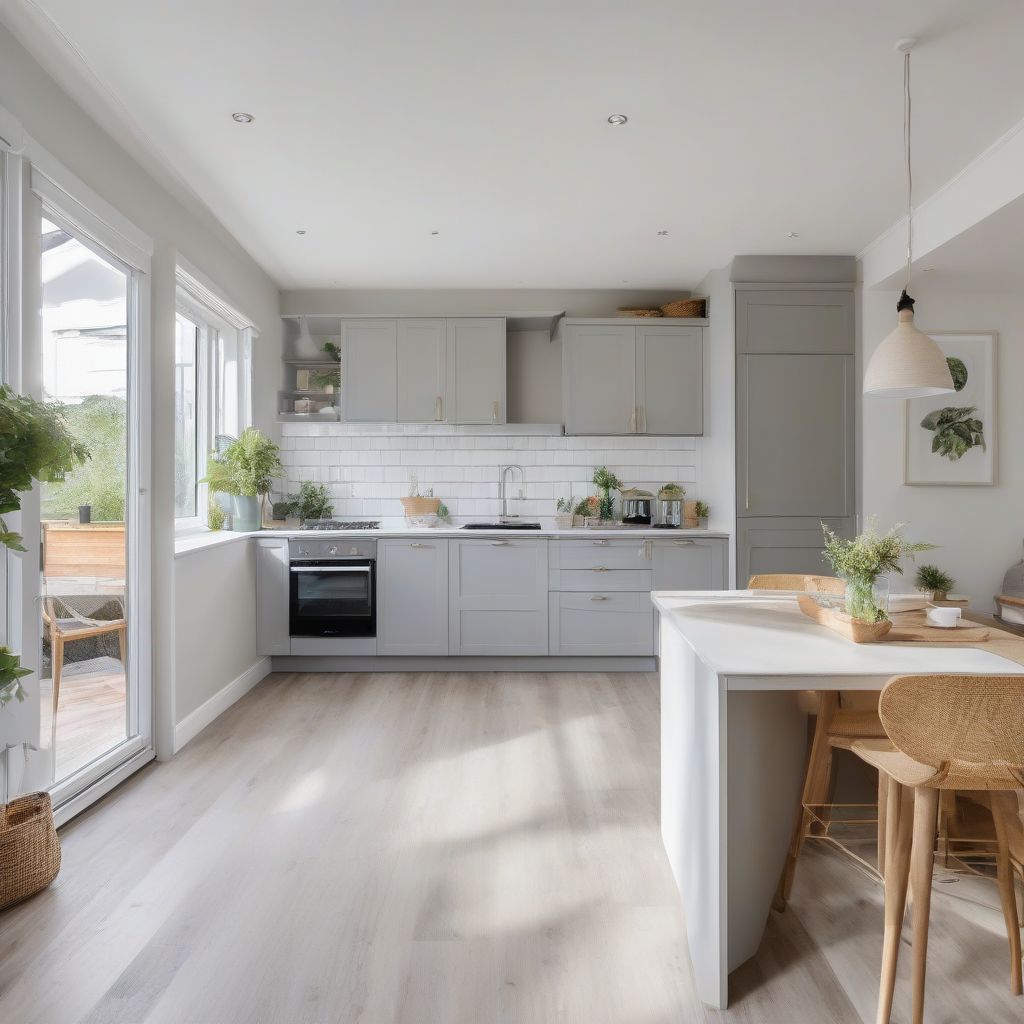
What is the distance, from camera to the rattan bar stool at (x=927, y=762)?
150 centimetres

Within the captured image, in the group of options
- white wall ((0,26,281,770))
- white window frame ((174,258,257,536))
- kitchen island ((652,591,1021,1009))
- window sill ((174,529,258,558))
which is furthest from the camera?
white window frame ((174,258,257,536))

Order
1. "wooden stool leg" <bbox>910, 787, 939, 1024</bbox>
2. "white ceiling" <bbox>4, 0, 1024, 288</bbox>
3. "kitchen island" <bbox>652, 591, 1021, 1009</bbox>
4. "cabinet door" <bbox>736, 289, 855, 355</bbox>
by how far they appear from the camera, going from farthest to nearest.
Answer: "cabinet door" <bbox>736, 289, 855, 355</bbox>, "white ceiling" <bbox>4, 0, 1024, 288</bbox>, "kitchen island" <bbox>652, 591, 1021, 1009</bbox>, "wooden stool leg" <bbox>910, 787, 939, 1024</bbox>

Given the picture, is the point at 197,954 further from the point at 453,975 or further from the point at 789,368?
the point at 789,368

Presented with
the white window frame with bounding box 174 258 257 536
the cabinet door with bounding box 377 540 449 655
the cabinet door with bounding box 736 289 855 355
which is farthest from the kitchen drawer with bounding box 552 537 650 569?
the white window frame with bounding box 174 258 257 536

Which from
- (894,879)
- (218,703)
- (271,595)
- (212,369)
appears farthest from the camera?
(271,595)

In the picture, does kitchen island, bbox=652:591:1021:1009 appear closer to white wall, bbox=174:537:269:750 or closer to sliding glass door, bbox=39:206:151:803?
sliding glass door, bbox=39:206:151:803

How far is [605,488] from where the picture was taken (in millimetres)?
5574

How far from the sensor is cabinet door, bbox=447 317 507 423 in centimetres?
537

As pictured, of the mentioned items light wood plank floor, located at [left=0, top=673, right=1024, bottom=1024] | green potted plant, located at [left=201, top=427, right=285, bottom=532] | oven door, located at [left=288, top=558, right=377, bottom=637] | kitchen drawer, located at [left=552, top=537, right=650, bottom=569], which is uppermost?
green potted plant, located at [left=201, top=427, right=285, bottom=532]

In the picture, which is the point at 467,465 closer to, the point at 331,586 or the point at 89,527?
the point at 331,586

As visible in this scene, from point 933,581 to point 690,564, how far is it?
1411mm

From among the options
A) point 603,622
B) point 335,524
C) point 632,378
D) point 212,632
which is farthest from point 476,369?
point 212,632

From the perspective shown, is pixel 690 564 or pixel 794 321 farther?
pixel 690 564

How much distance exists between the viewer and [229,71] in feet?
8.54
